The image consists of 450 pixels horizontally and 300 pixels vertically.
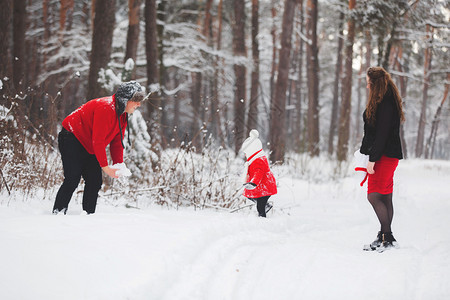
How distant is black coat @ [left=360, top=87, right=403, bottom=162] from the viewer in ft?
12.4

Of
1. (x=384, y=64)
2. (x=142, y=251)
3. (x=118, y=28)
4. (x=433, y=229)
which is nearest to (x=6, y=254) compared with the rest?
(x=142, y=251)

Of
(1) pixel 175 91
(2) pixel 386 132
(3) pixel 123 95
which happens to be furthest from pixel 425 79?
(3) pixel 123 95

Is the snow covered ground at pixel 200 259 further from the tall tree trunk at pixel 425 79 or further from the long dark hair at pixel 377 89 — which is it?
the tall tree trunk at pixel 425 79

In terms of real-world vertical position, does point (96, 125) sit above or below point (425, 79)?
below

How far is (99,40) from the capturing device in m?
8.25

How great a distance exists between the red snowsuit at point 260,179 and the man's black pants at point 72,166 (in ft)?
6.33

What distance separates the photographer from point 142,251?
2.85 m

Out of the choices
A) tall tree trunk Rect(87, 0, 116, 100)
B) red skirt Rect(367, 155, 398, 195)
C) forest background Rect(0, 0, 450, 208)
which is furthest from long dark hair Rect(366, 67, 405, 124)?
tall tree trunk Rect(87, 0, 116, 100)

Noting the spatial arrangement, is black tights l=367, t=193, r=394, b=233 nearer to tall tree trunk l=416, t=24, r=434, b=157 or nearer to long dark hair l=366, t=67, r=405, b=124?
long dark hair l=366, t=67, r=405, b=124

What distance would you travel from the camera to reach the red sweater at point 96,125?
12.0 ft

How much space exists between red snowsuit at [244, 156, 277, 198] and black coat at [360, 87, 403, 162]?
55.5 inches

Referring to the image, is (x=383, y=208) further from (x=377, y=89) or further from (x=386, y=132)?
(x=377, y=89)

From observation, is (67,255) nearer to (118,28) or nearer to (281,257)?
(281,257)

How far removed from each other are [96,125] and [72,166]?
19.5 inches
